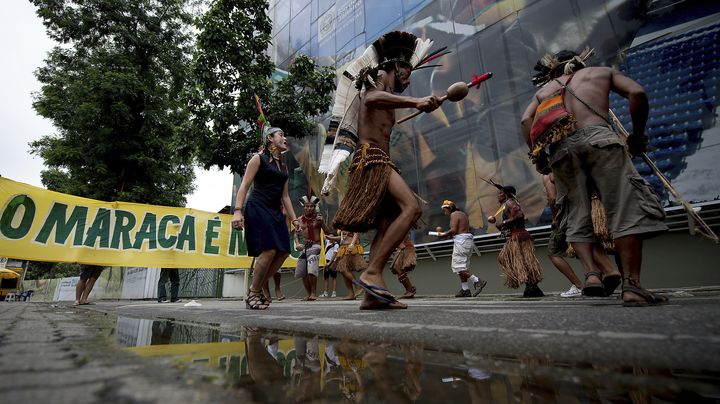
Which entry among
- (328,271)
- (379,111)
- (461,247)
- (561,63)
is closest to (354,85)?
(379,111)

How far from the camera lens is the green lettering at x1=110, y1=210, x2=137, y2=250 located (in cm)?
703

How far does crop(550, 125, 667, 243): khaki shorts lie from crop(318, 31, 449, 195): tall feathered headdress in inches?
50.6

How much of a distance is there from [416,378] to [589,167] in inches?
88.9

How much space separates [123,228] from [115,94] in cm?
828

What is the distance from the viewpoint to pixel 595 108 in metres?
2.28

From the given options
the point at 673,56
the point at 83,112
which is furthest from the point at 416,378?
the point at 83,112

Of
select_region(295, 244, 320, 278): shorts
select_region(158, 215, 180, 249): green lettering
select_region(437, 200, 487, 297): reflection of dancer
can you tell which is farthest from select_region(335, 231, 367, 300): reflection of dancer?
select_region(158, 215, 180, 249): green lettering

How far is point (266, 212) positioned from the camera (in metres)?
3.30

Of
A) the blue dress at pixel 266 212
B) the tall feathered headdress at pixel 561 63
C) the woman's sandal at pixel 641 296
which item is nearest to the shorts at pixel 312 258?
the blue dress at pixel 266 212

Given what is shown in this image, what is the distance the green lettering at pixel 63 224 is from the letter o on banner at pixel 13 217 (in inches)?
8.5

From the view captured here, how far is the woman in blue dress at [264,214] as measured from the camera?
10.4ft

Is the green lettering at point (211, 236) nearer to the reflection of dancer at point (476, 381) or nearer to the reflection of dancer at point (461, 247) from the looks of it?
the reflection of dancer at point (461, 247)

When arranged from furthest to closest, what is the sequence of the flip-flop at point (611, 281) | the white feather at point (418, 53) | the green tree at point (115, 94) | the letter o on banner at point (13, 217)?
1. the green tree at point (115, 94)
2. the letter o on banner at point (13, 217)
3. the white feather at point (418, 53)
4. the flip-flop at point (611, 281)

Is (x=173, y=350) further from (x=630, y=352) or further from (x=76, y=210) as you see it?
(x=76, y=210)
